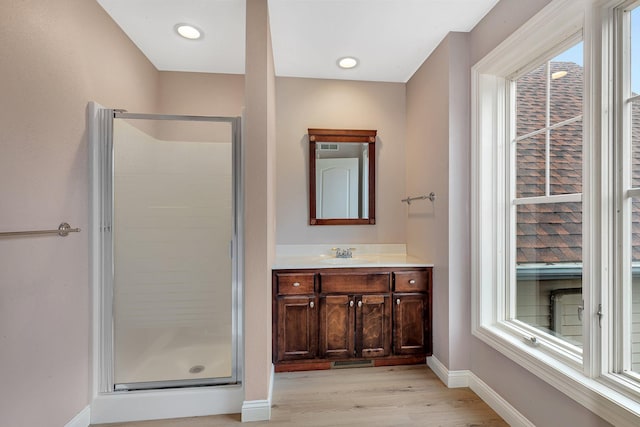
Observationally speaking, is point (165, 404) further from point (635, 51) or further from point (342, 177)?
point (635, 51)

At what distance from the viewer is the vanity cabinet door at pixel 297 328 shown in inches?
89.9

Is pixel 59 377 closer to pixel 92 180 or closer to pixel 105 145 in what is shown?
pixel 92 180

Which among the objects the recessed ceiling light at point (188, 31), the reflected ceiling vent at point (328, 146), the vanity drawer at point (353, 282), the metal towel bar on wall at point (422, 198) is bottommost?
the vanity drawer at point (353, 282)

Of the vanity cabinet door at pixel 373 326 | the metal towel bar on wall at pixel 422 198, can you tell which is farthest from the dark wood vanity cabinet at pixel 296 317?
the metal towel bar on wall at pixel 422 198

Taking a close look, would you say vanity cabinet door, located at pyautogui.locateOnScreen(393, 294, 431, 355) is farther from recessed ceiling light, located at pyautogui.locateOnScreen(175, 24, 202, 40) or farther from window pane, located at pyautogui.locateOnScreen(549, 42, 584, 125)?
recessed ceiling light, located at pyautogui.locateOnScreen(175, 24, 202, 40)

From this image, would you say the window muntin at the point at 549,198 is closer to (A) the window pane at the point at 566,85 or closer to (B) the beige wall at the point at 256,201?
(A) the window pane at the point at 566,85

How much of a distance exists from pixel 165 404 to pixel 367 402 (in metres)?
1.26

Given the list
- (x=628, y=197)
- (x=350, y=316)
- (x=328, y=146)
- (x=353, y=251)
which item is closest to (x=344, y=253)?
(x=353, y=251)

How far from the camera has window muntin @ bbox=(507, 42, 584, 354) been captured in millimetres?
1479

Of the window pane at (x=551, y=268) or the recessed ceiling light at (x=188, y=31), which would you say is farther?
the recessed ceiling light at (x=188, y=31)

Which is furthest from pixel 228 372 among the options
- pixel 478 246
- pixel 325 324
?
pixel 478 246

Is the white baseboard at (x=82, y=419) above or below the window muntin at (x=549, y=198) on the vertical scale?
below

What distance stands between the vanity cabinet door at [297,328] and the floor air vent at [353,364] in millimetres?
206

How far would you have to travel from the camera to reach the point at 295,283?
2.30m
